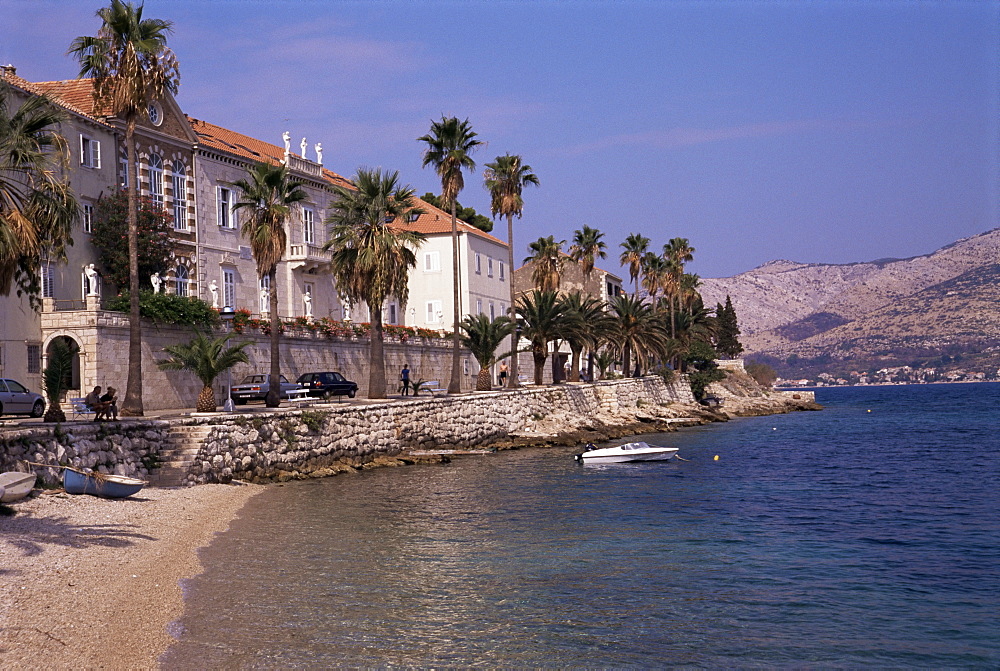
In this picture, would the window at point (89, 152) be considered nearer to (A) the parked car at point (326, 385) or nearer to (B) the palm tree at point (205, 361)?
(B) the palm tree at point (205, 361)

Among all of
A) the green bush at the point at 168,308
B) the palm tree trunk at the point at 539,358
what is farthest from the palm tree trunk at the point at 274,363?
the palm tree trunk at the point at 539,358

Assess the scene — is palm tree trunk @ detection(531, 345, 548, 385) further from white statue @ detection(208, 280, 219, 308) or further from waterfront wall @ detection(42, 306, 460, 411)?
white statue @ detection(208, 280, 219, 308)

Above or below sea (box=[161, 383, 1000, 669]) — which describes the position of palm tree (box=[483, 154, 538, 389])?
above

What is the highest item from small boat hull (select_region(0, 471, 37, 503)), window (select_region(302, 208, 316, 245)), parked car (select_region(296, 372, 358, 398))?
window (select_region(302, 208, 316, 245))

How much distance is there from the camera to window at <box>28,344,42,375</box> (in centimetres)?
3706

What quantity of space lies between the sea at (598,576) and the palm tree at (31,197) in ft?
26.4

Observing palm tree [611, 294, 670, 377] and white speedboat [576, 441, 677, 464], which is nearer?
white speedboat [576, 441, 677, 464]

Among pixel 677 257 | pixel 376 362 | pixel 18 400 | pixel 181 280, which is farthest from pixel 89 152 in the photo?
pixel 677 257

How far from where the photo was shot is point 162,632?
13797 millimetres

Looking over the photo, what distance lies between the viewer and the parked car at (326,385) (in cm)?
4612

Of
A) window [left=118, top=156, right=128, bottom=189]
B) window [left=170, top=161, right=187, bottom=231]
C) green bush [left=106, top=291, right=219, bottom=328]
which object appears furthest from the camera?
window [left=170, top=161, right=187, bottom=231]

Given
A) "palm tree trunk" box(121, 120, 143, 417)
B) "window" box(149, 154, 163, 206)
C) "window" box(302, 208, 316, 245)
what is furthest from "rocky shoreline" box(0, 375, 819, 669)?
"window" box(302, 208, 316, 245)

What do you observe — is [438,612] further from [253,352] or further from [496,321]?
[496,321]

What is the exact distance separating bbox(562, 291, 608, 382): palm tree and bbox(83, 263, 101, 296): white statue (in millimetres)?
30056
